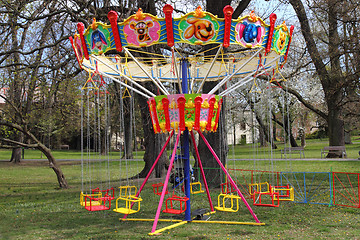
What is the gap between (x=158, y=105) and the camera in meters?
8.91

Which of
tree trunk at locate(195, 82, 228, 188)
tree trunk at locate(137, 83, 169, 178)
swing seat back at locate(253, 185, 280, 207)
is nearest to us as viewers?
swing seat back at locate(253, 185, 280, 207)

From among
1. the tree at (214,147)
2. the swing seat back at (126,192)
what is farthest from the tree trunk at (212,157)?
the swing seat back at (126,192)

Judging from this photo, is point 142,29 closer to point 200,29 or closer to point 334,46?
point 200,29

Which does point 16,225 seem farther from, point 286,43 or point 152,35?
point 286,43

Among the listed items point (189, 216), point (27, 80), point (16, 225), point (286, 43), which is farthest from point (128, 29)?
point (27, 80)

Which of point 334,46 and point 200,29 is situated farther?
point 334,46

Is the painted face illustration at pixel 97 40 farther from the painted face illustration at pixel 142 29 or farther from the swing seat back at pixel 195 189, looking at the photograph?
the swing seat back at pixel 195 189

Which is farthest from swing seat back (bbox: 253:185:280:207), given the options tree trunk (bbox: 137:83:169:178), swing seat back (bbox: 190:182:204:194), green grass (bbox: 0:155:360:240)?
tree trunk (bbox: 137:83:169:178)

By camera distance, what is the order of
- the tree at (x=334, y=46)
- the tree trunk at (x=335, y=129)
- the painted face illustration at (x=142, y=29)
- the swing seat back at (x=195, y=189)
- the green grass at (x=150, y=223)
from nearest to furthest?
1. the painted face illustration at (x=142, y=29)
2. the green grass at (x=150, y=223)
3. the swing seat back at (x=195, y=189)
4. the tree at (x=334, y=46)
5. the tree trunk at (x=335, y=129)

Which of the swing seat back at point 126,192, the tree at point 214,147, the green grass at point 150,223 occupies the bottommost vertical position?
the green grass at point 150,223

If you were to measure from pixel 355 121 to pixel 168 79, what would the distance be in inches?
1401

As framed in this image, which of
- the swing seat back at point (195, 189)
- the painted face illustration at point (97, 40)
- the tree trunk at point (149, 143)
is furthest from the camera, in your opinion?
the tree trunk at point (149, 143)

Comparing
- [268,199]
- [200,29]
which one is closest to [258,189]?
[268,199]

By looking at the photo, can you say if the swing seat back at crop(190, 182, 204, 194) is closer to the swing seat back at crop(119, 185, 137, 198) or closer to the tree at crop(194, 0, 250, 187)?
the tree at crop(194, 0, 250, 187)
